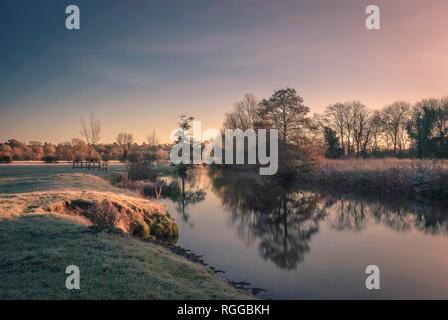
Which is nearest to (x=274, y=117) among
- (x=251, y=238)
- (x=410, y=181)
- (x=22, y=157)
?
(x=410, y=181)

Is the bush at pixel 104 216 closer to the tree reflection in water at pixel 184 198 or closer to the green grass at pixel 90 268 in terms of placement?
the green grass at pixel 90 268

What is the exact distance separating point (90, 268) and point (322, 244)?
30.3 feet

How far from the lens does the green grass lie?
608 centimetres

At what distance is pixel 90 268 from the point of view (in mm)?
7090

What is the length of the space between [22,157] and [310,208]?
199 feet

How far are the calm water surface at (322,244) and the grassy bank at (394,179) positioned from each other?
233 centimetres

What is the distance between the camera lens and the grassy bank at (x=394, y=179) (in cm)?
2089

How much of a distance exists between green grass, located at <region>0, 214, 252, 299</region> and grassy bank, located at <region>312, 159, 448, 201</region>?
18.4m

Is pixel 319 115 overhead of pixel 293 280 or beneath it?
overhead

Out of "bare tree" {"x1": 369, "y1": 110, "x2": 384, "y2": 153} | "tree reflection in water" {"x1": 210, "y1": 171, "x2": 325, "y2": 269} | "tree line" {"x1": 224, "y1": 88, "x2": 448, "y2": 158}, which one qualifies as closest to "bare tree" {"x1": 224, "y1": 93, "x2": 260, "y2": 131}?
"tree line" {"x1": 224, "y1": 88, "x2": 448, "y2": 158}

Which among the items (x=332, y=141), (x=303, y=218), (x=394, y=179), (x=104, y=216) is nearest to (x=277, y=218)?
(x=303, y=218)

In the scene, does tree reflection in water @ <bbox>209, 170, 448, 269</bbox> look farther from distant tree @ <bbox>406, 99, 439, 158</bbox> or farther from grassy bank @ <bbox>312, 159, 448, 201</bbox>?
distant tree @ <bbox>406, 99, 439, 158</bbox>
